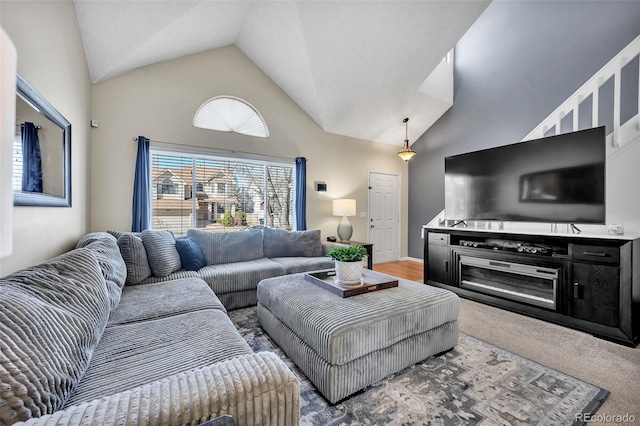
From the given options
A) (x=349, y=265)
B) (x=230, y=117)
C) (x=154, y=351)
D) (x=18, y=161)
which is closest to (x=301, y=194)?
(x=230, y=117)

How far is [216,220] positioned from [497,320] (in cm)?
372

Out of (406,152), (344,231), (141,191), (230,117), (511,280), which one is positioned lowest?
(511,280)

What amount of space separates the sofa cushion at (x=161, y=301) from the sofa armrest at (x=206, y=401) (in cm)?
104

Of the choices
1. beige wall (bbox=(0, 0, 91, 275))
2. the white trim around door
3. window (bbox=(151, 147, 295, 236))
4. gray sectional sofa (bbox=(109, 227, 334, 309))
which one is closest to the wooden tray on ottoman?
gray sectional sofa (bbox=(109, 227, 334, 309))

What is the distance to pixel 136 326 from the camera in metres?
1.49

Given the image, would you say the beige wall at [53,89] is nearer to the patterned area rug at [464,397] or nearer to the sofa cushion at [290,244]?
the patterned area rug at [464,397]

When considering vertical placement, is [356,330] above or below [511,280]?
above

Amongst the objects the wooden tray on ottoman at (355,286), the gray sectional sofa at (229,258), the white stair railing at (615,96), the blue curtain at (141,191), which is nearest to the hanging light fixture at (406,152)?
the white stair railing at (615,96)

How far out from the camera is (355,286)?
2.03 metres

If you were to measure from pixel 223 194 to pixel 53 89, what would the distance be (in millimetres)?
2186

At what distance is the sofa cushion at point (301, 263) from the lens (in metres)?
3.18

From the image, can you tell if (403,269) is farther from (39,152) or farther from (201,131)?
(39,152)

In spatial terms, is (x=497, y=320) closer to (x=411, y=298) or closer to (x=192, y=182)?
(x=411, y=298)

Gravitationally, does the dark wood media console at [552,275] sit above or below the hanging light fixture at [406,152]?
below
